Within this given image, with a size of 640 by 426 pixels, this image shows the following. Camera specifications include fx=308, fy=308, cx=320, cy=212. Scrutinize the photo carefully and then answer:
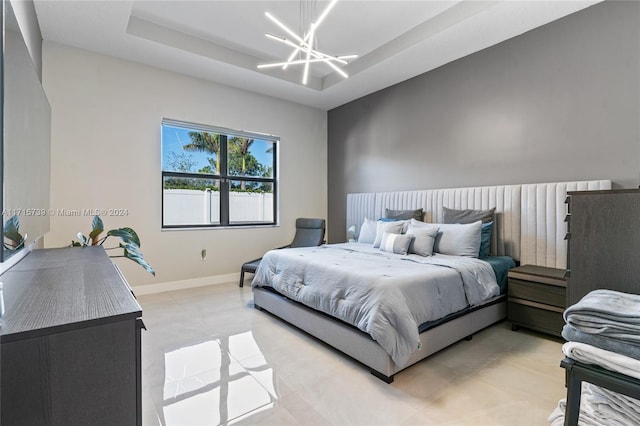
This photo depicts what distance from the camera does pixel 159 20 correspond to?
3283 millimetres

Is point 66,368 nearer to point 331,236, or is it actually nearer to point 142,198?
point 142,198

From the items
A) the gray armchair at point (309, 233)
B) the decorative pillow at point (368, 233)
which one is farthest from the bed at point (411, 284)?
the gray armchair at point (309, 233)

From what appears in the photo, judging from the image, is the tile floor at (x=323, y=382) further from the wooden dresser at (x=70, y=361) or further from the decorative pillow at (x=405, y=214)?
the decorative pillow at (x=405, y=214)

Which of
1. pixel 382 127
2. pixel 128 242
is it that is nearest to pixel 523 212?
pixel 382 127

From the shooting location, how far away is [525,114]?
318cm

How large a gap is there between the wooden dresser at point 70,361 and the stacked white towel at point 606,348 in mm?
1293

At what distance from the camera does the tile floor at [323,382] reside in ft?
5.34

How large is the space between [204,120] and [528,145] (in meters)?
3.96

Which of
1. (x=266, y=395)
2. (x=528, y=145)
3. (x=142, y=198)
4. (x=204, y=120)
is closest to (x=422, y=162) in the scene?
(x=528, y=145)

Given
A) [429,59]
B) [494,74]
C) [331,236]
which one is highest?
[429,59]

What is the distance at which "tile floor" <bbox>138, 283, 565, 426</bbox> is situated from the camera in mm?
1627

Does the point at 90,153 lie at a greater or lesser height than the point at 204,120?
lesser

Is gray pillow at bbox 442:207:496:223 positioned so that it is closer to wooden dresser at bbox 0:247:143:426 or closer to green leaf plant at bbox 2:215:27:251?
wooden dresser at bbox 0:247:143:426

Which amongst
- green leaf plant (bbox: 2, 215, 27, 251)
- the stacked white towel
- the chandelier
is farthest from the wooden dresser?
the chandelier
